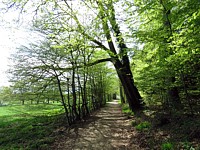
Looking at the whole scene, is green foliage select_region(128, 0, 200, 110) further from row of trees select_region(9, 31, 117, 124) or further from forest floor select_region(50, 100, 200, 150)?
row of trees select_region(9, 31, 117, 124)

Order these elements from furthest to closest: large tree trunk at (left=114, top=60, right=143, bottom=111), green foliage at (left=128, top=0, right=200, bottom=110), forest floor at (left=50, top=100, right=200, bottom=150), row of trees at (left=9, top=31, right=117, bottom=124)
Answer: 1. large tree trunk at (left=114, top=60, right=143, bottom=111)
2. row of trees at (left=9, top=31, right=117, bottom=124)
3. forest floor at (left=50, top=100, right=200, bottom=150)
4. green foliage at (left=128, top=0, right=200, bottom=110)

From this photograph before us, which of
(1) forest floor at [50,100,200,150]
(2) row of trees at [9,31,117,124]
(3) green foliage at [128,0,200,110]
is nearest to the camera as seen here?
(3) green foliage at [128,0,200,110]

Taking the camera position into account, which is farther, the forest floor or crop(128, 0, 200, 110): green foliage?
the forest floor

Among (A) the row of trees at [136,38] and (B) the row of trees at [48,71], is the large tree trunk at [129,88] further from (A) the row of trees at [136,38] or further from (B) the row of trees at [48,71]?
(B) the row of trees at [48,71]

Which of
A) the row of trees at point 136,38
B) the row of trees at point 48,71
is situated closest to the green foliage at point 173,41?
the row of trees at point 136,38

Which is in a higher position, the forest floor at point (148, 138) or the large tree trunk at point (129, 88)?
the large tree trunk at point (129, 88)

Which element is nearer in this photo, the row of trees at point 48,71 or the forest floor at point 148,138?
the forest floor at point 148,138

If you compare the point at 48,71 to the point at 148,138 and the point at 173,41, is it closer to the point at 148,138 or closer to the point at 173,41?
the point at 148,138

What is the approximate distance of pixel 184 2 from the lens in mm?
5312

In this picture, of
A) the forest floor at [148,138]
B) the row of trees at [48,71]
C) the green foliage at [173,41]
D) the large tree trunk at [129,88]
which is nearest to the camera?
the green foliage at [173,41]

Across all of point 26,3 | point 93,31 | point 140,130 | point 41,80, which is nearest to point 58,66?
point 41,80

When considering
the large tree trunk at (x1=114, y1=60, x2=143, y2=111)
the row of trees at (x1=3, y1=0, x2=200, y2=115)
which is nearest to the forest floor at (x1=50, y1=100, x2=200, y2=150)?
the row of trees at (x1=3, y1=0, x2=200, y2=115)

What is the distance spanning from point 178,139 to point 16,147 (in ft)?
19.0

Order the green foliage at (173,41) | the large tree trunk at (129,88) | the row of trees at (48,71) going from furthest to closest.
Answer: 1. the large tree trunk at (129,88)
2. the row of trees at (48,71)
3. the green foliage at (173,41)
